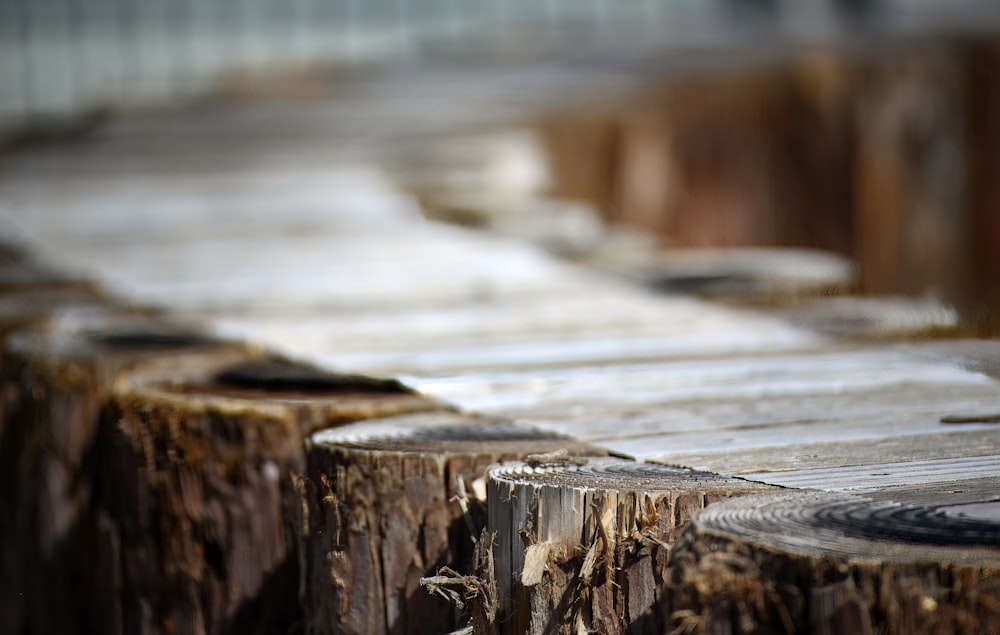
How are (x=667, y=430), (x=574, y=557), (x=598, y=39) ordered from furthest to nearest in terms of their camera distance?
(x=598, y=39) → (x=667, y=430) → (x=574, y=557)

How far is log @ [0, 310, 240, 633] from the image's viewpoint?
1.99 meters

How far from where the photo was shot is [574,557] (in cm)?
130

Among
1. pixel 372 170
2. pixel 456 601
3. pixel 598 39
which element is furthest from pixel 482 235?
pixel 598 39

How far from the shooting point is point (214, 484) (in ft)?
5.71

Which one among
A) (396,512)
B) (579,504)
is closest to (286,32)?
(396,512)

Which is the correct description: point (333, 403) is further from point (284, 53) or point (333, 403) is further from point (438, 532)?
point (284, 53)

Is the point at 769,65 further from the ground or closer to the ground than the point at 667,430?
further from the ground

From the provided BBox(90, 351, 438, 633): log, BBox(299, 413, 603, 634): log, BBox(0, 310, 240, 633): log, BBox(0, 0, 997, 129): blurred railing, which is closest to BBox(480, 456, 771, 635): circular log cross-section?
BBox(299, 413, 603, 634): log

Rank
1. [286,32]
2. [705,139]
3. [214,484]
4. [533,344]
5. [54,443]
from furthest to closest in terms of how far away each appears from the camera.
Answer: [286,32] < [705,139] < [533,344] < [54,443] < [214,484]

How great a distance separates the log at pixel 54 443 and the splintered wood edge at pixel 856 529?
1069mm

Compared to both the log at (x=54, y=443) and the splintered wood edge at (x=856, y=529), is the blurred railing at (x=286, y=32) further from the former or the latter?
the splintered wood edge at (x=856, y=529)

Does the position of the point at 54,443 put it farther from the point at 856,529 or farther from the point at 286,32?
the point at 286,32

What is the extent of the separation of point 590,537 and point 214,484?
635mm

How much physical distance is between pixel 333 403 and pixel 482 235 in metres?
1.89
